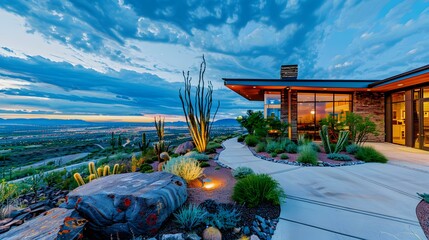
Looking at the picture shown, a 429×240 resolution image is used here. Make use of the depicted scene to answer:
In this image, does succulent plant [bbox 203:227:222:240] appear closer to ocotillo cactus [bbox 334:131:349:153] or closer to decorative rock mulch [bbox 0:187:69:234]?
decorative rock mulch [bbox 0:187:69:234]

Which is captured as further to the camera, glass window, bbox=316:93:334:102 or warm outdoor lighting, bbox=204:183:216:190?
glass window, bbox=316:93:334:102

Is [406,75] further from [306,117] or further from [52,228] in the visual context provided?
[52,228]

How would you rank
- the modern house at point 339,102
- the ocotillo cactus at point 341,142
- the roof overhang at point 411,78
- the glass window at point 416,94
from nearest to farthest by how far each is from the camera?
1. the roof overhang at point 411,78
2. the ocotillo cactus at point 341,142
3. the glass window at point 416,94
4. the modern house at point 339,102

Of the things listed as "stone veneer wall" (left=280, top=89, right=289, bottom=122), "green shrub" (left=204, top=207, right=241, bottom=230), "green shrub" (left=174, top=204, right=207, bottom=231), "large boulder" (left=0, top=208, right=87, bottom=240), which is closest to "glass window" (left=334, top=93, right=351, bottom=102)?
"stone veneer wall" (left=280, top=89, right=289, bottom=122)

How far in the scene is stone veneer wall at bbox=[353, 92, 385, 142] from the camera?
10227mm

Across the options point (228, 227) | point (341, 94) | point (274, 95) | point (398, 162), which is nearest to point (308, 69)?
point (341, 94)

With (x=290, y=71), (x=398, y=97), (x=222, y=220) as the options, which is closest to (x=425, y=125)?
(x=398, y=97)

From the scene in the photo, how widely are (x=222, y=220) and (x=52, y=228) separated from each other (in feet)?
5.75

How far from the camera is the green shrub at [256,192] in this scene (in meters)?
2.50

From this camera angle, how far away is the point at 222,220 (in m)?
2.02

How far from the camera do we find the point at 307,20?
12141 millimetres

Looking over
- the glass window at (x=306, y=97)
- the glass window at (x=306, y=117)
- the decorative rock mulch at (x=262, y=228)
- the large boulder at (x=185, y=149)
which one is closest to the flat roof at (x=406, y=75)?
the glass window at (x=306, y=97)

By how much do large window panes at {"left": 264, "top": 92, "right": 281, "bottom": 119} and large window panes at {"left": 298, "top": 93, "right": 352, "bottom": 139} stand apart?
130 cm

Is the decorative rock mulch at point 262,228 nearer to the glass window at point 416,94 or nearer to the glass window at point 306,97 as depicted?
the glass window at point 306,97
